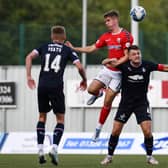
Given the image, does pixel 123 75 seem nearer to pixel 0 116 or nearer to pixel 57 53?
pixel 57 53

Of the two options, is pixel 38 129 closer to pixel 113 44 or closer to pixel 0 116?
pixel 113 44

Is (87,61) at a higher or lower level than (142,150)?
higher

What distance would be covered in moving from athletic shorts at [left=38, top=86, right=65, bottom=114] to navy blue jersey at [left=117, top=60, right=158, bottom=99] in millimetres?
1232

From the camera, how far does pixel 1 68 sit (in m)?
33.8

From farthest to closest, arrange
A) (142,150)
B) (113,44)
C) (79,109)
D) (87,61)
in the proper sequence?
(87,61) → (79,109) → (142,150) → (113,44)

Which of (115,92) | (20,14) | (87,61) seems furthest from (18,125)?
(20,14)

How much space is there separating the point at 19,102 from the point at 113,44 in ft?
49.2

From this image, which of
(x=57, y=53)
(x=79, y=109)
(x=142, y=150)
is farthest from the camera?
(x=79, y=109)

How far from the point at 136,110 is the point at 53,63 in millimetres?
1801

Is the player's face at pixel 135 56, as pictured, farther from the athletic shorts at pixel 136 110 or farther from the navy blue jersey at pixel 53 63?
the navy blue jersey at pixel 53 63

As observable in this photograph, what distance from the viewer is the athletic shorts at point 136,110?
18.2 meters

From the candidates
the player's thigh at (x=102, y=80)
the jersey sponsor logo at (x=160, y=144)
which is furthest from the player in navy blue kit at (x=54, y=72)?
the jersey sponsor logo at (x=160, y=144)

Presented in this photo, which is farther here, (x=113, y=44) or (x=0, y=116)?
(x=0, y=116)

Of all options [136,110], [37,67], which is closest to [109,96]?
[136,110]
